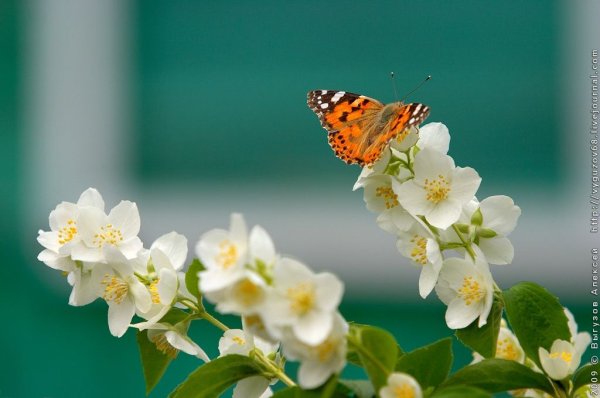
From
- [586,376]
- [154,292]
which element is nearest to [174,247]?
[154,292]

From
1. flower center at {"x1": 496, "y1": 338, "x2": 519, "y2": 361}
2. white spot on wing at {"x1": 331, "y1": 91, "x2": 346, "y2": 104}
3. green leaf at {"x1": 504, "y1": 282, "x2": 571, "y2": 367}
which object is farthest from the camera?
white spot on wing at {"x1": 331, "y1": 91, "x2": 346, "y2": 104}

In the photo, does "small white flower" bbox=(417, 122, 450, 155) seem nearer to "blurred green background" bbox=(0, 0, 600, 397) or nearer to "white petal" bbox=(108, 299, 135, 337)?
"white petal" bbox=(108, 299, 135, 337)

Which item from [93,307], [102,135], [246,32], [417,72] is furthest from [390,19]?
[93,307]

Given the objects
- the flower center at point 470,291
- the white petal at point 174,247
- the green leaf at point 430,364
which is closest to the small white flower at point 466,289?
the flower center at point 470,291

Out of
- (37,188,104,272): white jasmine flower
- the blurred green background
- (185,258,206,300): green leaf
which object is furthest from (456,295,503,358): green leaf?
the blurred green background

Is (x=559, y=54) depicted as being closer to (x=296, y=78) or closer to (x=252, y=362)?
(x=296, y=78)

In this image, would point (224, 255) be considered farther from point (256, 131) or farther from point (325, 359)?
point (256, 131)

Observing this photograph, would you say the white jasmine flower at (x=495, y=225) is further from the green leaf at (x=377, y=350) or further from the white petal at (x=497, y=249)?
the green leaf at (x=377, y=350)
